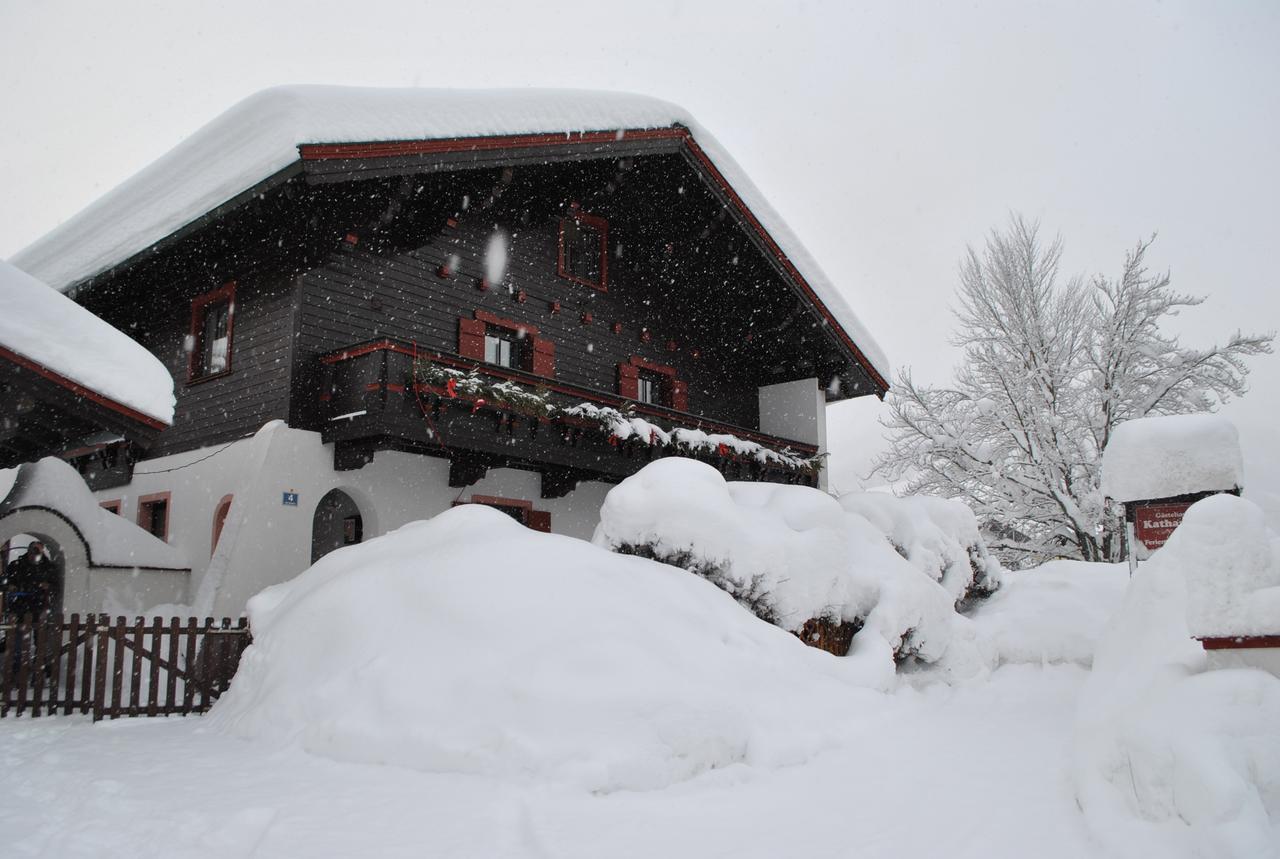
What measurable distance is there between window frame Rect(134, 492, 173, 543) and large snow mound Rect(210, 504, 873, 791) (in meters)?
5.51

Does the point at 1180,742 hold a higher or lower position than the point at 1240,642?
lower

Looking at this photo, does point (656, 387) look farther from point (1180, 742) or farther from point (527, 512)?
point (1180, 742)

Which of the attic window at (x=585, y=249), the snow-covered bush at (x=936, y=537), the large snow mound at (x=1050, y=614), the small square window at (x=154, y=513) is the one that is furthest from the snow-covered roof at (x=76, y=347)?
the large snow mound at (x=1050, y=614)

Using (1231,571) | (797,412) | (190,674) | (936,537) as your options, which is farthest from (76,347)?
(797,412)

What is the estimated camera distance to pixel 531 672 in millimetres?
5652

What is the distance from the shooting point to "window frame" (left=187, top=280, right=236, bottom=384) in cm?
1234

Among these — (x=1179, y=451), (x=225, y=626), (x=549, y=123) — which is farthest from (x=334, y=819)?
(x=549, y=123)

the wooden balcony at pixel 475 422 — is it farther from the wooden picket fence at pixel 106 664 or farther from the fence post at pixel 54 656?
the fence post at pixel 54 656

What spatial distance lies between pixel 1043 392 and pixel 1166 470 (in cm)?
1063

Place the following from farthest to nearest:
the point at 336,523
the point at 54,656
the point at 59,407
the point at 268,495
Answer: the point at 336,523 → the point at 268,495 → the point at 54,656 → the point at 59,407

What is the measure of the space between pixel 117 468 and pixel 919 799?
12923 mm

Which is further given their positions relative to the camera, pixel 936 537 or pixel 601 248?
pixel 601 248

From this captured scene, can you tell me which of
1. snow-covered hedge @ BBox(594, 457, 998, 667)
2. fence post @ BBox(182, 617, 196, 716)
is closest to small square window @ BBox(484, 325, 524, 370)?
snow-covered hedge @ BBox(594, 457, 998, 667)

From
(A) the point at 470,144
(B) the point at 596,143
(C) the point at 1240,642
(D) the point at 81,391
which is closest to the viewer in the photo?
(C) the point at 1240,642
